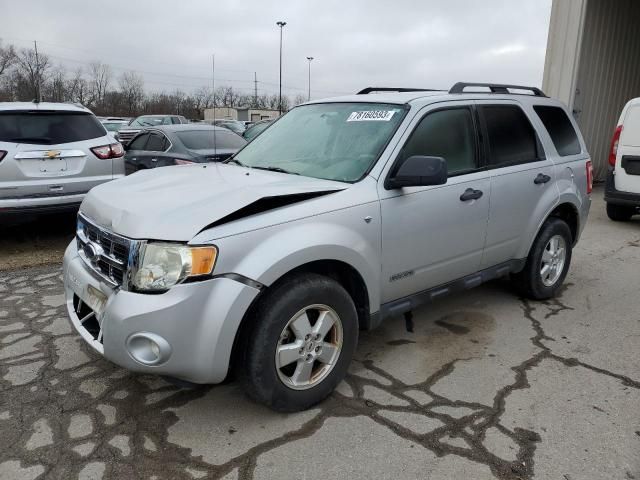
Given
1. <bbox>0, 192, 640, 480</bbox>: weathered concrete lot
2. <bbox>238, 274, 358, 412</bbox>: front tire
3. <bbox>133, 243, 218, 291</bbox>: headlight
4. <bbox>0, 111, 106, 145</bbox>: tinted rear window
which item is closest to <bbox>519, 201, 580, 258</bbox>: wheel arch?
<bbox>0, 192, 640, 480</bbox>: weathered concrete lot

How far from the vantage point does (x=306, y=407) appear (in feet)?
9.70

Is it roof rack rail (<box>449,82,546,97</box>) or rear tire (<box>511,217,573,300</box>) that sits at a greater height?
roof rack rail (<box>449,82,546,97</box>)

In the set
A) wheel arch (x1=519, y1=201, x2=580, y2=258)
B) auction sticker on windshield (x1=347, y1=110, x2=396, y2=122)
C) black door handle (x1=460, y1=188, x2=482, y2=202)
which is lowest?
wheel arch (x1=519, y1=201, x2=580, y2=258)

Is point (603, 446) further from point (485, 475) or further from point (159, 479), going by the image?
point (159, 479)

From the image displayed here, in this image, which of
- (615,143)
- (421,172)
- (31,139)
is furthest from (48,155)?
(615,143)

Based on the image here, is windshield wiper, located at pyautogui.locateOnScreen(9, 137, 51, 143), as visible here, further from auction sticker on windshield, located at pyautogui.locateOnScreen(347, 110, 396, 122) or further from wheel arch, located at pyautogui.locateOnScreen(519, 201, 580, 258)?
wheel arch, located at pyautogui.locateOnScreen(519, 201, 580, 258)

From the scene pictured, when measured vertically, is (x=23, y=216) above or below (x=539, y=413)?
above

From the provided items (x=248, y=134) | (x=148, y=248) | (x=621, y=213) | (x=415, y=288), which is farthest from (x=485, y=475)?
(x=248, y=134)

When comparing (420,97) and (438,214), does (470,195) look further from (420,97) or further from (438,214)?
(420,97)

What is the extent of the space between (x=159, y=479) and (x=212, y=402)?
2.25 ft

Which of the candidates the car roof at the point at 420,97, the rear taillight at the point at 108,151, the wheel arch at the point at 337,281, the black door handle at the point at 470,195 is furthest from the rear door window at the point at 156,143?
the wheel arch at the point at 337,281

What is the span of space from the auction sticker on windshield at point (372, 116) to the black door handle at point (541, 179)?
1.54 m

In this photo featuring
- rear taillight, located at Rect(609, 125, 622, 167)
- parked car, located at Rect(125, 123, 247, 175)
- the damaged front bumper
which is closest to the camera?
the damaged front bumper

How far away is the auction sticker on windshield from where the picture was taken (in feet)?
11.5
